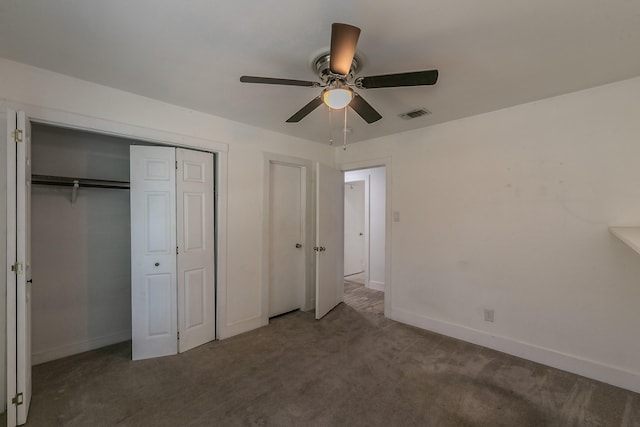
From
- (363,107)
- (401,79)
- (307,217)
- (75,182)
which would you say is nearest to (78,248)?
(75,182)

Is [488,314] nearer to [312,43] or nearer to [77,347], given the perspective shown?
[312,43]

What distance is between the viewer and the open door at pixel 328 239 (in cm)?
347

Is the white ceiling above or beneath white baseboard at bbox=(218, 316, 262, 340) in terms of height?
above

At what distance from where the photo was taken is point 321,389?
2.10 meters

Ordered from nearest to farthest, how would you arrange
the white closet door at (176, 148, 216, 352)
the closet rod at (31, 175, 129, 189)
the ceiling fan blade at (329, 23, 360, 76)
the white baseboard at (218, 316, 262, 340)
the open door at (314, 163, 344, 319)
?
1. the ceiling fan blade at (329, 23, 360, 76)
2. the closet rod at (31, 175, 129, 189)
3. the white closet door at (176, 148, 216, 352)
4. the white baseboard at (218, 316, 262, 340)
5. the open door at (314, 163, 344, 319)

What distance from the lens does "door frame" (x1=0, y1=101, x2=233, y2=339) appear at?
2.07 m

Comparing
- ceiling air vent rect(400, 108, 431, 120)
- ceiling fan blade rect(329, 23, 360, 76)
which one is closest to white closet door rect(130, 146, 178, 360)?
ceiling fan blade rect(329, 23, 360, 76)

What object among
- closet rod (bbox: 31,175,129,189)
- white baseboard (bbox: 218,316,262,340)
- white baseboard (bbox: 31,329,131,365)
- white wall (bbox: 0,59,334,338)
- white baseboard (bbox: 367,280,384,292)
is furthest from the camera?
white baseboard (bbox: 367,280,384,292)

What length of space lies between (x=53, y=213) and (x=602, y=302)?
496 centimetres

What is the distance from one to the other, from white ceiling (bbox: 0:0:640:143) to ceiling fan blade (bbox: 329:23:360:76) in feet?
0.80

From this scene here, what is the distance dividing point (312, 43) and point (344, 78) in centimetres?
29

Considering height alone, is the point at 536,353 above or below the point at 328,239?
below

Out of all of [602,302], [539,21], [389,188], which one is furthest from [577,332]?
[539,21]

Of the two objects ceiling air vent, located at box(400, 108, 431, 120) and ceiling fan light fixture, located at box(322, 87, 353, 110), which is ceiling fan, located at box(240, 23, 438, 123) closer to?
ceiling fan light fixture, located at box(322, 87, 353, 110)
